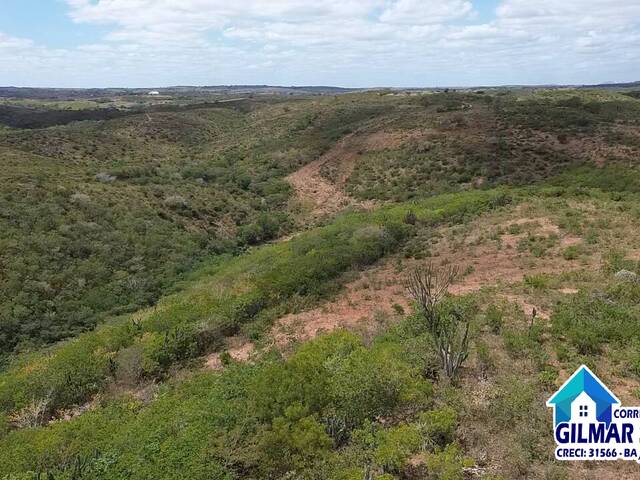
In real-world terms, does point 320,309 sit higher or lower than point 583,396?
lower

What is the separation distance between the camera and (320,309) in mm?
16703

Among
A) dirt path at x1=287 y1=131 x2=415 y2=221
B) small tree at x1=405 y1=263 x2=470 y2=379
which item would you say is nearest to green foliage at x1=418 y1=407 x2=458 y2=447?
small tree at x1=405 y1=263 x2=470 y2=379

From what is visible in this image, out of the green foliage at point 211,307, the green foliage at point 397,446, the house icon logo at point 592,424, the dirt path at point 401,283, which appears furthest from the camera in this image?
the dirt path at point 401,283

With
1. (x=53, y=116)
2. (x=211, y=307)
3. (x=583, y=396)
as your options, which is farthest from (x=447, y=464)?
(x=53, y=116)

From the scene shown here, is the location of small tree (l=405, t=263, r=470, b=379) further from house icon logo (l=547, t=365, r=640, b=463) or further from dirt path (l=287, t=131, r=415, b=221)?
dirt path (l=287, t=131, r=415, b=221)

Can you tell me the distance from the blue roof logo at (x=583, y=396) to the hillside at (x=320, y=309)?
0.46 metres

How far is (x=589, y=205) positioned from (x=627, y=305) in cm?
1262

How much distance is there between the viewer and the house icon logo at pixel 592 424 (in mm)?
8102

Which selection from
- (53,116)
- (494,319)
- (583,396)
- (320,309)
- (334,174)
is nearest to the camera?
(583,396)

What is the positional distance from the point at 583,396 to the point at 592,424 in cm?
49

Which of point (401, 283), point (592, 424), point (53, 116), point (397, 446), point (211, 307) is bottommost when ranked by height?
point (397, 446)

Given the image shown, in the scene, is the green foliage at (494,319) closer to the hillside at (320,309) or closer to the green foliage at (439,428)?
the hillside at (320,309)

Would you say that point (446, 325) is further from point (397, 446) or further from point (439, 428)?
point (397, 446)

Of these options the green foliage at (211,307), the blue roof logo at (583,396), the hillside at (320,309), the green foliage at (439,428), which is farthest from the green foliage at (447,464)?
the green foliage at (211,307)
